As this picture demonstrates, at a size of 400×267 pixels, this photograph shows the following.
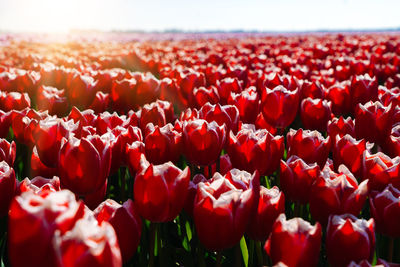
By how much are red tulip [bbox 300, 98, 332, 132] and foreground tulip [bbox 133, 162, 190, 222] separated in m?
1.32

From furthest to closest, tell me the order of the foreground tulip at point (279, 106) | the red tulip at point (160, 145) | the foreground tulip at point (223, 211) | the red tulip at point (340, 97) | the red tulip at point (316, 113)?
1. the red tulip at point (340, 97)
2. the red tulip at point (316, 113)
3. the foreground tulip at point (279, 106)
4. the red tulip at point (160, 145)
5. the foreground tulip at point (223, 211)

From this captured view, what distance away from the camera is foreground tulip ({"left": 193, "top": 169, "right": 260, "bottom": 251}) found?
3.53 feet

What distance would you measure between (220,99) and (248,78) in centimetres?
139

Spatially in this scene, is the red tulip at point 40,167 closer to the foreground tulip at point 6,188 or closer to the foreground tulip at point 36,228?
the foreground tulip at point 6,188

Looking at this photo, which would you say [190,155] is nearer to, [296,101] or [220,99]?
[296,101]

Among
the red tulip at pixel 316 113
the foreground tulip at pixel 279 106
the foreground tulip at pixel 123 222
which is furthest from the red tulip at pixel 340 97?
the foreground tulip at pixel 123 222

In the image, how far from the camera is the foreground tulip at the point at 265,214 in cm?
119

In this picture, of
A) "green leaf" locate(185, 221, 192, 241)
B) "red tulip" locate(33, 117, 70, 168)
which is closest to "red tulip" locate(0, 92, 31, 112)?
"red tulip" locate(33, 117, 70, 168)

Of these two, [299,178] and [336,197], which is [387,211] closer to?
[336,197]

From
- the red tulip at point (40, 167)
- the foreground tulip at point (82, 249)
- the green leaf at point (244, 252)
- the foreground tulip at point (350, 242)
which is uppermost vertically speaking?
the foreground tulip at point (82, 249)

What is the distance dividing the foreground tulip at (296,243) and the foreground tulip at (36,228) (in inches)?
19.7

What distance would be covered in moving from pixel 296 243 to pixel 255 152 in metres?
0.62

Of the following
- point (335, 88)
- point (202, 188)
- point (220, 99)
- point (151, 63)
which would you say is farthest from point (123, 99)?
point (151, 63)

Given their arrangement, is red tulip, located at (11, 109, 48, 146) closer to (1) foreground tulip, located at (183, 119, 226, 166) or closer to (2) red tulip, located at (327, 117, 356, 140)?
(1) foreground tulip, located at (183, 119, 226, 166)
